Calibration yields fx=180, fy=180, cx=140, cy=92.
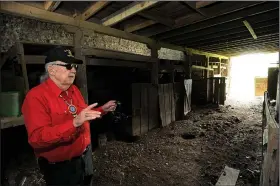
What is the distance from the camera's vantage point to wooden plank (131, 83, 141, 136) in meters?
5.61

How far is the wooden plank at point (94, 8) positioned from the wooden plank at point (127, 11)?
0.48m

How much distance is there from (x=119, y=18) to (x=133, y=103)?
262 centimetres

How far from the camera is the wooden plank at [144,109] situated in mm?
5918

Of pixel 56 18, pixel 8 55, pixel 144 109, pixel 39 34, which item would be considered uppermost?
pixel 56 18

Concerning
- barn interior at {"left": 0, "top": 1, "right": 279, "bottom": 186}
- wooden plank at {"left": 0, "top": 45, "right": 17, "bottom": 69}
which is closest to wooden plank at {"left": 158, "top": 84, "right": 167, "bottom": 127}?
barn interior at {"left": 0, "top": 1, "right": 279, "bottom": 186}

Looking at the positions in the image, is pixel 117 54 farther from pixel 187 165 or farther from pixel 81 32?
pixel 187 165

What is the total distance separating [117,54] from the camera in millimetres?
4777

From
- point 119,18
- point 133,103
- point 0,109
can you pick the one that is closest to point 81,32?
point 119,18

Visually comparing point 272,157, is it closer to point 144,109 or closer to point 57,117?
point 57,117

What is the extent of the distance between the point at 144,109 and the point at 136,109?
0.40m

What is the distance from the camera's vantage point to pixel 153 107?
6.41m

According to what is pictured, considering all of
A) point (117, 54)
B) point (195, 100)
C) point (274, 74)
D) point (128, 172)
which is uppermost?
point (117, 54)

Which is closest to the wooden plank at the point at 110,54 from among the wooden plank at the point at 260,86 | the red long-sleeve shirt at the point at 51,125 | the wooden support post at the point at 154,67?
the wooden support post at the point at 154,67

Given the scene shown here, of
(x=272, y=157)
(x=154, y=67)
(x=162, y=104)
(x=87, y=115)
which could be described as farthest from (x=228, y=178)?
(x=154, y=67)
